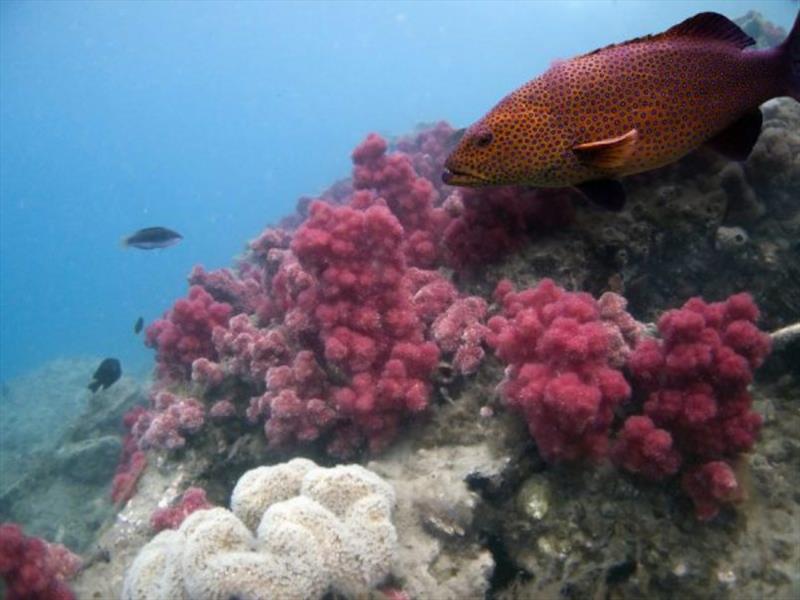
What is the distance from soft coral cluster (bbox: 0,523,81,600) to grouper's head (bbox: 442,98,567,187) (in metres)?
4.67

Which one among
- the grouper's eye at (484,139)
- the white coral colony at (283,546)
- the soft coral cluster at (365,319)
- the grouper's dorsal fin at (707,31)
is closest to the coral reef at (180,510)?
the white coral colony at (283,546)

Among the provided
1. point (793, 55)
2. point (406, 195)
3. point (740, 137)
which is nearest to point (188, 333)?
point (406, 195)

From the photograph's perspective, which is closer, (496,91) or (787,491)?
(787,491)

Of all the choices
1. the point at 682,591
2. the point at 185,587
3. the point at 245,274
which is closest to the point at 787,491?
the point at 682,591

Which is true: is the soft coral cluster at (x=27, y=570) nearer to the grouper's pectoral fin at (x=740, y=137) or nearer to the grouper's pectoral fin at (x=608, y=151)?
the grouper's pectoral fin at (x=608, y=151)

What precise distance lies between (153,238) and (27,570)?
6.89m

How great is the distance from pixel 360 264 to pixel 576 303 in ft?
5.92

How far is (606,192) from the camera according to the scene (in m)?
3.49

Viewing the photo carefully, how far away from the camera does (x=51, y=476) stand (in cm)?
1211

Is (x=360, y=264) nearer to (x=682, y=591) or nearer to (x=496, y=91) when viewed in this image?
(x=682, y=591)

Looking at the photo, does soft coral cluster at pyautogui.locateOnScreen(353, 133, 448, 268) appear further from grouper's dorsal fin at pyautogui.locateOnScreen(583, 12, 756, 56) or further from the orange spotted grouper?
grouper's dorsal fin at pyautogui.locateOnScreen(583, 12, 756, 56)

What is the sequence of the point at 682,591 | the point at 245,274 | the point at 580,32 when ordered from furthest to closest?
the point at 580,32
the point at 245,274
the point at 682,591

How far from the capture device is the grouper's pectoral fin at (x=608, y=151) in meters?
2.99

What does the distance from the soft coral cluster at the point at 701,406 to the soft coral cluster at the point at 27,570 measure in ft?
15.5
